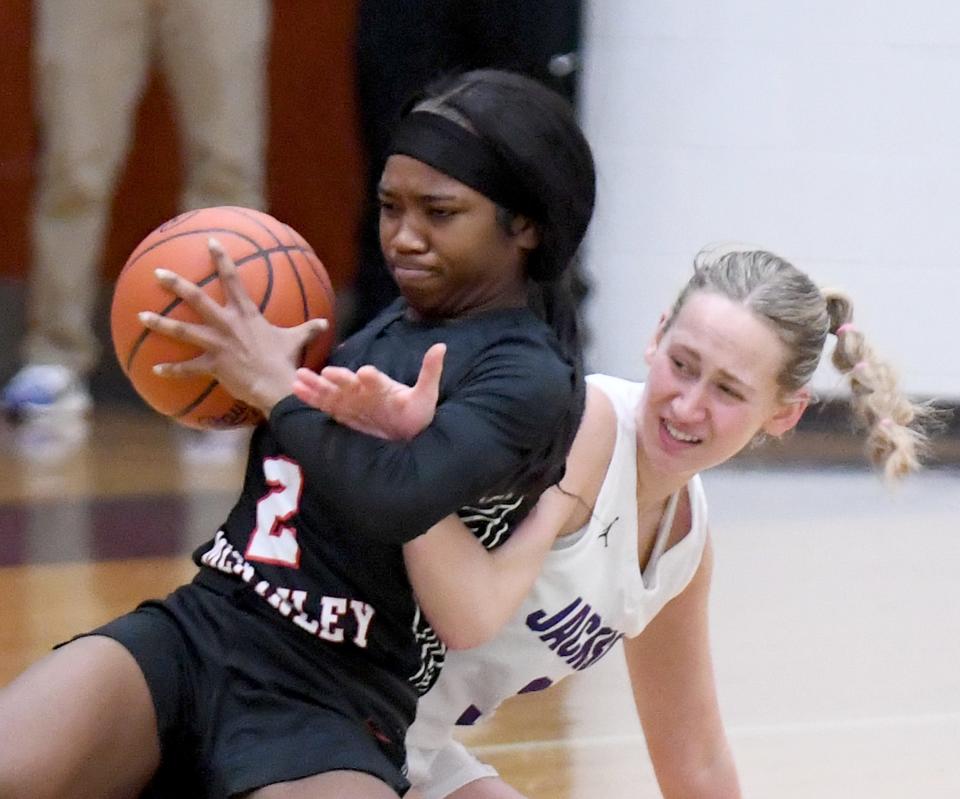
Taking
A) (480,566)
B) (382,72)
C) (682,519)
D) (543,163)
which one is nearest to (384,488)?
(480,566)

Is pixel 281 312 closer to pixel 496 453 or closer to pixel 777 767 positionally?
pixel 496 453

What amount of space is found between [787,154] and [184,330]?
3825mm

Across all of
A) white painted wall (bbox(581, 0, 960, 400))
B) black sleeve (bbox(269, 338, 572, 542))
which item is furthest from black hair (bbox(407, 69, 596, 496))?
white painted wall (bbox(581, 0, 960, 400))

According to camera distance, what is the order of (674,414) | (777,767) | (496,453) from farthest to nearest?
(777,767) → (674,414) → (496,453)

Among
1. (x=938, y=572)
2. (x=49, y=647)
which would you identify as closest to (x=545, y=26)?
(x=938, y=572)

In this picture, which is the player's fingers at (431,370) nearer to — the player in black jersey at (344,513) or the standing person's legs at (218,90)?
the player in black jersey at (344,513)

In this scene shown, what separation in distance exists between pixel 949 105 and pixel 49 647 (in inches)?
143

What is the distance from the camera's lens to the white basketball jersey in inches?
84.3

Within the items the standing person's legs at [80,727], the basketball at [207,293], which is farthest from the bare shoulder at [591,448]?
the standing person's legs at [80,727]

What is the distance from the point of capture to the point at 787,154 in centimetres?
538

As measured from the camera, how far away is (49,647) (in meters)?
2.94

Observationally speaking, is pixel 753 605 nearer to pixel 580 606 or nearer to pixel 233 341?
pixel 580 606

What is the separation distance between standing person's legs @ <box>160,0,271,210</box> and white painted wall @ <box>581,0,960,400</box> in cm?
115

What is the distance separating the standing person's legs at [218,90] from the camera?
4598 millimetres
